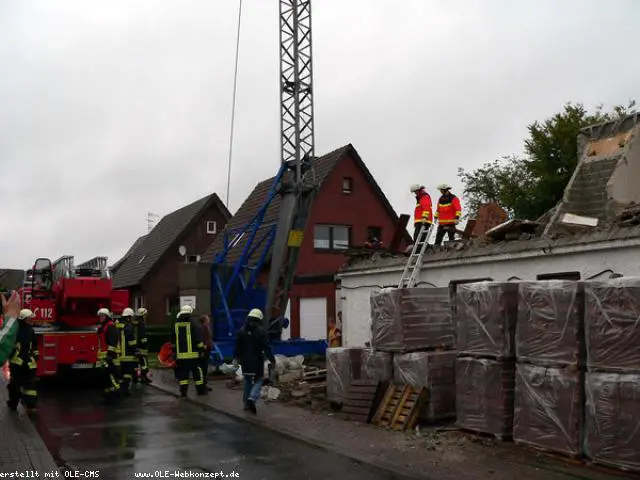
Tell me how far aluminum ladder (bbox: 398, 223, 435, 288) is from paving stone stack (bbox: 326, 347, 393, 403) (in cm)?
338

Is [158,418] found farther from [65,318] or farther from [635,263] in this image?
[635,263]

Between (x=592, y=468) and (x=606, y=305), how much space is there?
1658mm

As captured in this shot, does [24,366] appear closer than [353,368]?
No

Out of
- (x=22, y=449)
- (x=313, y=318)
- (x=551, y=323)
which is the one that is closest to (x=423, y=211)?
(x=551, y=323)

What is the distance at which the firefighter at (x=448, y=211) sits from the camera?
14664 mm

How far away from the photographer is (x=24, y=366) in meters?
11.7

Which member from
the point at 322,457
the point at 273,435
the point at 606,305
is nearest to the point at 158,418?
the point at 273,435

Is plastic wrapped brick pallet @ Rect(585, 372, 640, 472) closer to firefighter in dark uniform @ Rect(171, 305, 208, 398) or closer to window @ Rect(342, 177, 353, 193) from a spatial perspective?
firefighter in dark uniform @ Rect(171, 305, 208, 398)

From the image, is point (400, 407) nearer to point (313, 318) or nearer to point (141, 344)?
point (141, 344)

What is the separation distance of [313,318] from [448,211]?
11513mm

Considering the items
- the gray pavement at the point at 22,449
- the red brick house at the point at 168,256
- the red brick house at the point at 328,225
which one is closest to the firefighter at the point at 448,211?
the gray pavement at the point at 22,449

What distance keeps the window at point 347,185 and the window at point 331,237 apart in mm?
1681

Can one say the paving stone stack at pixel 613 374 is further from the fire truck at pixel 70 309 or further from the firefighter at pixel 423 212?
the fire truck at pixel 70 309

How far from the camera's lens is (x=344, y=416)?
10500 millimetres
